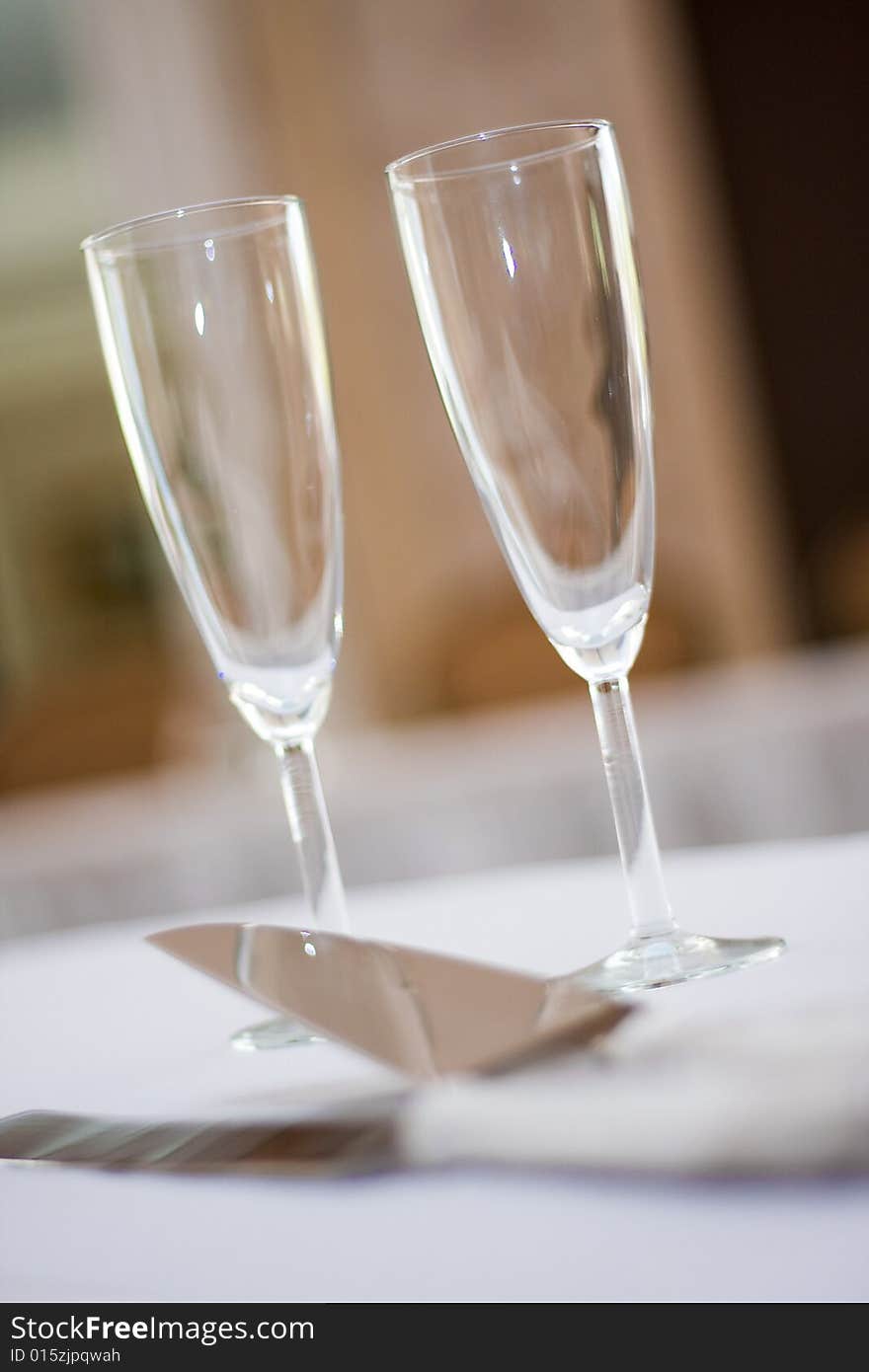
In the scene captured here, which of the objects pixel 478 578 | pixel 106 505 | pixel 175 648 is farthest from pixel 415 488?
pixel 106 505

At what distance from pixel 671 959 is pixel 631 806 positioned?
39 mm

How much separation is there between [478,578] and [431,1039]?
12.6 feet

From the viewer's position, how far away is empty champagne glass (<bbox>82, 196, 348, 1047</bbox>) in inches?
16.3

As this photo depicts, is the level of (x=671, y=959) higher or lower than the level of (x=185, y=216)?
lower

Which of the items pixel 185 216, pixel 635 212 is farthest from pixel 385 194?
pixel 185 216

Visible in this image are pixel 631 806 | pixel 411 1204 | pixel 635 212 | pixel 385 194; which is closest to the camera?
pixel 411 1204

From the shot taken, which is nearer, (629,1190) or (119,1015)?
(629,1190)

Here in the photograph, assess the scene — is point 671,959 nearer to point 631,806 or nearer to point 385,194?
point 631,806

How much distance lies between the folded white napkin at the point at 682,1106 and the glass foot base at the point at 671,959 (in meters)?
0.05

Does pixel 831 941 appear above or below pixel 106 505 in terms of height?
below

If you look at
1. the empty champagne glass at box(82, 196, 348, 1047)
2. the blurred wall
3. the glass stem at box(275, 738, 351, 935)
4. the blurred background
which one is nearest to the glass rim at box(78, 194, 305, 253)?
the empty champagne glass at box(82, 196, 348, 1047)

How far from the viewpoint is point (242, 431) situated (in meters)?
0.42

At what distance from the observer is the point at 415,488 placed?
4.17 metres

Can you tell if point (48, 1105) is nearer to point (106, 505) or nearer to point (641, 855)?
point (641, 855)
